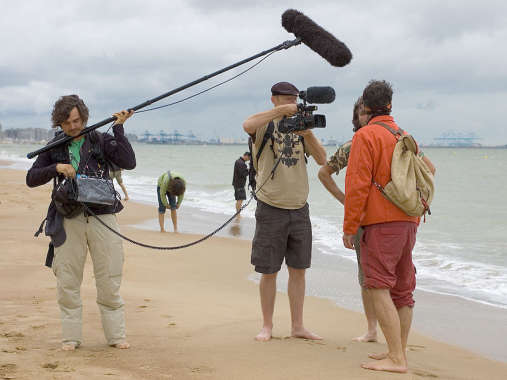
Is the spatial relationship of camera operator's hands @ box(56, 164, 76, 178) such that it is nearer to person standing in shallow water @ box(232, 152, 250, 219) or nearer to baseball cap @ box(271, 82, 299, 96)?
baseball cap @ box(271, 82, 299, 96)

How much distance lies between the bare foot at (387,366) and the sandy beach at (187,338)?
46 millimetres

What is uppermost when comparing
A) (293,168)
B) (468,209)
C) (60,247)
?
(293,168)

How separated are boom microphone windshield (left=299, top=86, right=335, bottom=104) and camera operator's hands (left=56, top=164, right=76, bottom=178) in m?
1.67

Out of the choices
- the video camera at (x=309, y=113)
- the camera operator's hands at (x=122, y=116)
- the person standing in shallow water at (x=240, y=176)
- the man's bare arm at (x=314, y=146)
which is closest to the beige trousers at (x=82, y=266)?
the camera operator's hands at (x=122, y=116)

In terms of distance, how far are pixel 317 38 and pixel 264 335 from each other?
220cm

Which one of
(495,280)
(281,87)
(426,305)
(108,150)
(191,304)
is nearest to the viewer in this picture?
(108,150)

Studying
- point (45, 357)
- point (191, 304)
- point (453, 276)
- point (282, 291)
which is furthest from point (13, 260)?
point (453, 276)

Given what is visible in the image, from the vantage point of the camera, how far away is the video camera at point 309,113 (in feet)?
12.9

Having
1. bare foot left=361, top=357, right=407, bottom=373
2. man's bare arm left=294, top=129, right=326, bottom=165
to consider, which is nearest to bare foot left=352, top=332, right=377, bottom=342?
bare foot left=361, top=357, right=407, bottom=373

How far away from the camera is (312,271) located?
8266 mm

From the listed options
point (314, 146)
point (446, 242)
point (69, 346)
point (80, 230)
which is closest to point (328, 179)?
point (314, 146)

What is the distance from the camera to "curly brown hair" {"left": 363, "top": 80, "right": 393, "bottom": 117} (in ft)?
12.3

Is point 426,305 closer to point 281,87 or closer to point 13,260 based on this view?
point 281,87

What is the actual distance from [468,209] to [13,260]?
55.7 feet
